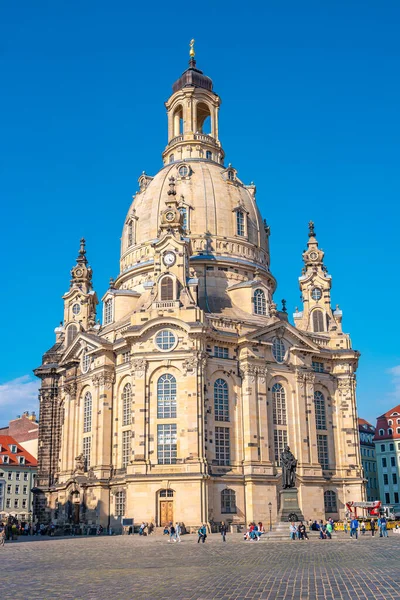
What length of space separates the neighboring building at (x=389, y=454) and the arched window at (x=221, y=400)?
46.8m

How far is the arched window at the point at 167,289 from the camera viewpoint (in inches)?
2670

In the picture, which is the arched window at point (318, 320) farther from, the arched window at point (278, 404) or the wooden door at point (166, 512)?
the wooden door at point (166, 512)

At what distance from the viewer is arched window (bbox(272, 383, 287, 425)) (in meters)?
69.9

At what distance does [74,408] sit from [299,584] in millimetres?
57876

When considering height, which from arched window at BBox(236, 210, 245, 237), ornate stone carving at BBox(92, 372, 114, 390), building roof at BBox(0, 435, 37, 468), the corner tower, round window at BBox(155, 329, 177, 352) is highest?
the corner tower

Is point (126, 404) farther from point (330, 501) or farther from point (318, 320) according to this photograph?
point (318, 320)

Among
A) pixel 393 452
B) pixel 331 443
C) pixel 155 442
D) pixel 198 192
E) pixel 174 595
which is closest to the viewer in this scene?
pixel 174 595

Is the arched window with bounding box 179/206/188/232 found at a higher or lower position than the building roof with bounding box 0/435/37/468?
higher

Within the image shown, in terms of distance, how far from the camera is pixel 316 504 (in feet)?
224

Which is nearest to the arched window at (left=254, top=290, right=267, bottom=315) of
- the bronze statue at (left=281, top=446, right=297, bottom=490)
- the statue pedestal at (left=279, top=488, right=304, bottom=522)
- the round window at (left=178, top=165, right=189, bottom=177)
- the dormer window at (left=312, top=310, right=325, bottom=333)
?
the dormer window at (left=312, top=310, right=325, bottom=333)

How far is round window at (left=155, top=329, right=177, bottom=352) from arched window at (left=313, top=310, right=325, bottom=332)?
70.8 feet

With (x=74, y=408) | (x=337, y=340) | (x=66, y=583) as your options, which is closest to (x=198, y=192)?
(x=337, y=340)

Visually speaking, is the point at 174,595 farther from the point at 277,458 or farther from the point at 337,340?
the point at 337,340

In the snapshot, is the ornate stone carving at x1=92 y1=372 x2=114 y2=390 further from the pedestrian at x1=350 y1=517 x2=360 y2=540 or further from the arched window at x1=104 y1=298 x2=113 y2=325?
the pedestrian at x1=350 y1=517 x2=360 y2=540
